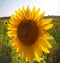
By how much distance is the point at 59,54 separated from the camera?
4.58 m

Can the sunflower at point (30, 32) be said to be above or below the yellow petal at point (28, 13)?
below

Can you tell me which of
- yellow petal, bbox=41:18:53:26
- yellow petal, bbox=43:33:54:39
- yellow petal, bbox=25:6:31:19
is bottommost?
yellow petal, bbox=43:33:54:39

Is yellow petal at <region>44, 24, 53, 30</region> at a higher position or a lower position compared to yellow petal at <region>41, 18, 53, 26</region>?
lower

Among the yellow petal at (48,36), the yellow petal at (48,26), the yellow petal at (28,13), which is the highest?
the yellow petal at (28,13)

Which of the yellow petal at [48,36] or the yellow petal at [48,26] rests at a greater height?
the yellow petal at [48,26]

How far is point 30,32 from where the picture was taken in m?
0.80

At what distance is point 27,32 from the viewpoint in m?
0.80

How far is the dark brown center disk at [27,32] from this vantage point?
0.81m

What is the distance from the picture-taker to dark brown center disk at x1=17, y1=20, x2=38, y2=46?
2.65 feet

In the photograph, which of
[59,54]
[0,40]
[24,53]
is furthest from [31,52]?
[0,40]

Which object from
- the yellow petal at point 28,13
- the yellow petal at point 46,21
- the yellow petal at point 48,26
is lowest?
the yellow petal at point 48,26

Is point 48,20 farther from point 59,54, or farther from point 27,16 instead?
point 59,54

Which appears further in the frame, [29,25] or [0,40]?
[0,40]

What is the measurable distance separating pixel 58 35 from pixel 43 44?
4.73m
